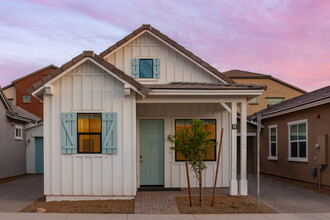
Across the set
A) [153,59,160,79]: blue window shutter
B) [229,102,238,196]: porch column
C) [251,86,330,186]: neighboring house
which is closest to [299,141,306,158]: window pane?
[251,86,330,186]: neighboring house

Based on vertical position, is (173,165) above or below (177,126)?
below

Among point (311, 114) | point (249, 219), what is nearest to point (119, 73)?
point (249, 219)

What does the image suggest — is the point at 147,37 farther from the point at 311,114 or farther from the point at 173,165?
the point at 311,114

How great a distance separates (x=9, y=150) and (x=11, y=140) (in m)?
0.52

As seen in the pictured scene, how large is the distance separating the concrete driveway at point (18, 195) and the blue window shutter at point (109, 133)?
2639 millimetres

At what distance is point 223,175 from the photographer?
43.7ft

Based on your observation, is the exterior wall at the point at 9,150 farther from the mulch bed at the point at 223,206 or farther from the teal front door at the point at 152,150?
the mulch bed at the point at 223,206

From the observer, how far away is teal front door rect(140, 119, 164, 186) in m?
13.5

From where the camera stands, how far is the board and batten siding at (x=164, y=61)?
44.5 ft

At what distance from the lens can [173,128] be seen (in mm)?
13531

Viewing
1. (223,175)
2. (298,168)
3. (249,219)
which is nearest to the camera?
(249,219)

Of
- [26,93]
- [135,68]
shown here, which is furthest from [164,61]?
[26,93]

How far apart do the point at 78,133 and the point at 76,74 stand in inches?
64.9

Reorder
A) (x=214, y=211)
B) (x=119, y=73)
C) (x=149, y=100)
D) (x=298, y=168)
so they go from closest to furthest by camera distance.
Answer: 1. (x=214, y=211)
2. (x=119, y=73)
3. (x=149, y=100)
4. (x=298, y=168)
